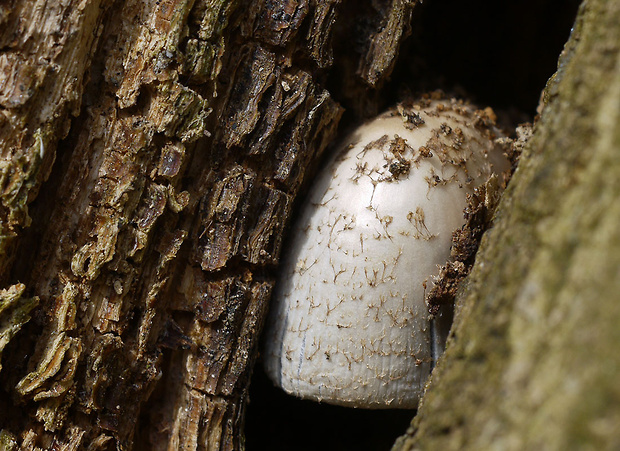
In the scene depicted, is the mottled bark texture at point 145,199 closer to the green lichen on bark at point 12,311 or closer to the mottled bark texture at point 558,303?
the green lichen on bark at point 12,311

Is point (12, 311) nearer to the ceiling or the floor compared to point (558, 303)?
nearer to the floor

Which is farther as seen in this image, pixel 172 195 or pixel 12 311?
pixel 172 195

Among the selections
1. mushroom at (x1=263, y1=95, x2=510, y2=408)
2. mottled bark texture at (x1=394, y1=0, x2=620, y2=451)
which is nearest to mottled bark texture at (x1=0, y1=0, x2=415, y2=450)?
mushroom at (x1=263, y1=95, x2=510, y2=408)

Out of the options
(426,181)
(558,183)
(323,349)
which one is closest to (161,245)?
(323,349)

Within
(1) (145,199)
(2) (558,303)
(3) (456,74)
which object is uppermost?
(3) (456,74)

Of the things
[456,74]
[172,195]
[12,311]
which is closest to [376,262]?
[172,195]

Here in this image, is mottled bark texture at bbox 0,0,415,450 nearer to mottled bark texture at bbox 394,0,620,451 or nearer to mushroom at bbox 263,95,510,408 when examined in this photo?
mushroom at bbox 263,95,510,408

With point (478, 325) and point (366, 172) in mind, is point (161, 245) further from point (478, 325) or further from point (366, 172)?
point (478, 325)

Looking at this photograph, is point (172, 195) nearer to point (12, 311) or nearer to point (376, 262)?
point (12, 311)

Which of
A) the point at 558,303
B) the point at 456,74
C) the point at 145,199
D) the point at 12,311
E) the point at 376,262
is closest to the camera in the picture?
the point at 558,303
